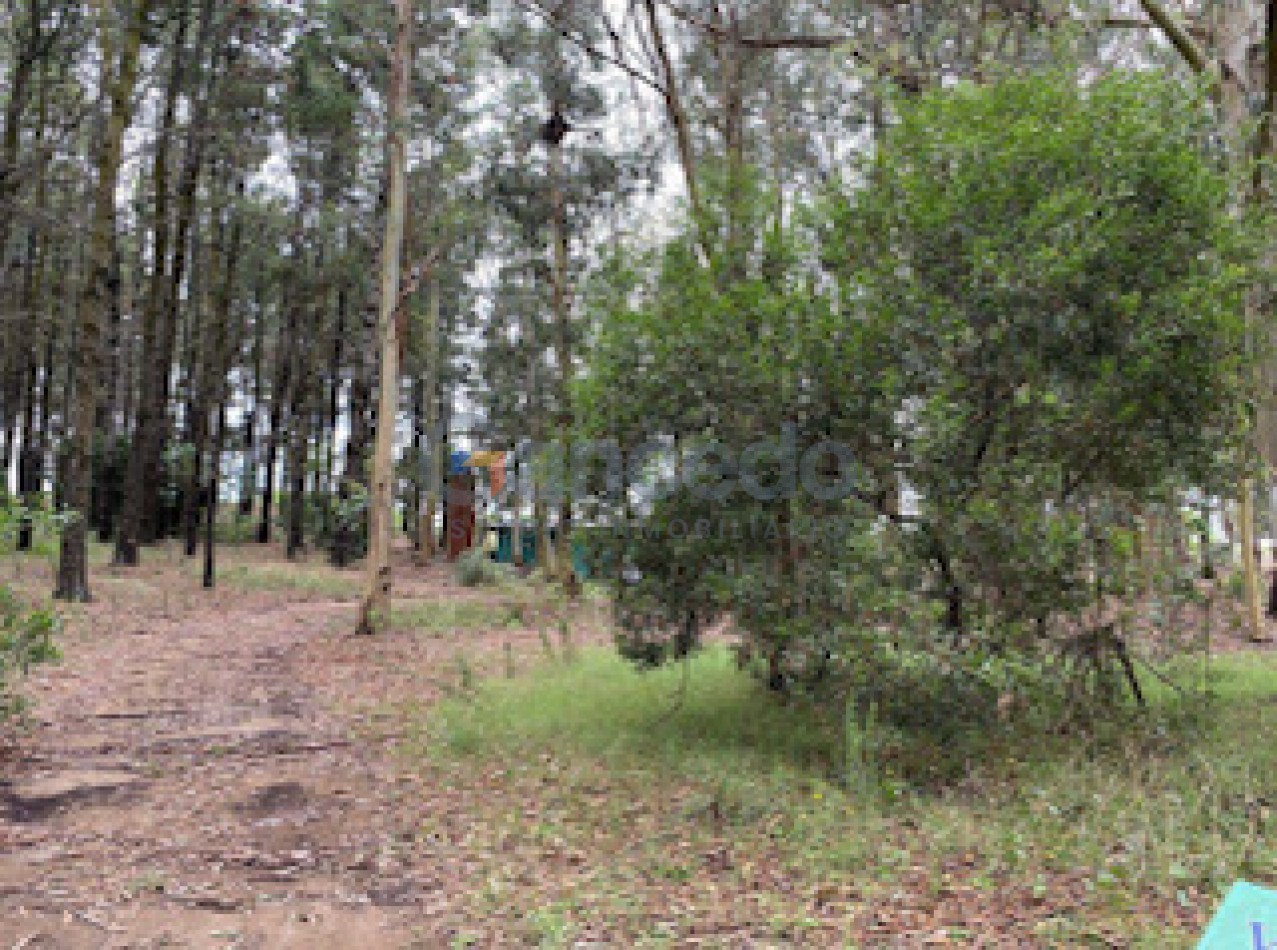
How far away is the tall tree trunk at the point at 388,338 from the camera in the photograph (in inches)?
466

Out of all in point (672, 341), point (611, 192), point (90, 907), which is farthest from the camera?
point (611, 192)

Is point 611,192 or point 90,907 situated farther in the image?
point 611,192

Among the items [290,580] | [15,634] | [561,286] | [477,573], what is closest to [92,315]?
[290,580]

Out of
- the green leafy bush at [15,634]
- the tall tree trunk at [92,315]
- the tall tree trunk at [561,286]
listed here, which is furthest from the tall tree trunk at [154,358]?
the green leafy bush at [15,634]

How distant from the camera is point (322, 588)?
56.6 ft

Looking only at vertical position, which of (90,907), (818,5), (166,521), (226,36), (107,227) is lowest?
(90,907)

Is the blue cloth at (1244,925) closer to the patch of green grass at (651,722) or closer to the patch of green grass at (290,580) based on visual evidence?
the patch of green grass at (651,722)

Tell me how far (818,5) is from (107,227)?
957 centimetres

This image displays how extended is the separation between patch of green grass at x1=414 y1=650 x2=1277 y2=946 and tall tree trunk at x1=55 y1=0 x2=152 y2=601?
749 centimetres

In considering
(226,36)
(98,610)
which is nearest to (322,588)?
(98,610)

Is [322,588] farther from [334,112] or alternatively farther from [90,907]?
[90,907]

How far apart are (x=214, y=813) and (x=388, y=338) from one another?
25.0 feet

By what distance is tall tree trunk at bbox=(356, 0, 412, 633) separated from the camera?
11.8 metres

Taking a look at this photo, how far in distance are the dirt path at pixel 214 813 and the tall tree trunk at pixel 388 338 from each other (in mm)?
2361
